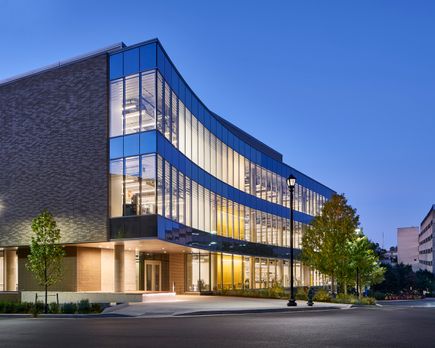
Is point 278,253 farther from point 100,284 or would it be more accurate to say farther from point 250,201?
point 100,284

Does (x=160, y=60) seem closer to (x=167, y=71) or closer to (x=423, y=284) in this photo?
(x=167, y=71)

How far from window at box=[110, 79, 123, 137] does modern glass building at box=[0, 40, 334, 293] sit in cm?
6

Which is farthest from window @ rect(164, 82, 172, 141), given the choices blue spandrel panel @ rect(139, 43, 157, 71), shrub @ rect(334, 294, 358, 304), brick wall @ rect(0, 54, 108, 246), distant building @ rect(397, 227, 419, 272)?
distant building @ rect(397, 227, 419, 272)

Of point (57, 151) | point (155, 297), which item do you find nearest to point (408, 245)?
point (155, 297)

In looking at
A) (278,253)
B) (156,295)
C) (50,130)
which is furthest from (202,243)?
(278,253)

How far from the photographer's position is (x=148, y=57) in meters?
34.9

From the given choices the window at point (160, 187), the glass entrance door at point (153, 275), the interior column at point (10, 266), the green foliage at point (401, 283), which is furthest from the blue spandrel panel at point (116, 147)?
the green foliage at point (401, 283)

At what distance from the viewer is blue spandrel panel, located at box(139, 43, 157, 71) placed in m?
34.7

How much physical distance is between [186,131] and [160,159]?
6.95 m

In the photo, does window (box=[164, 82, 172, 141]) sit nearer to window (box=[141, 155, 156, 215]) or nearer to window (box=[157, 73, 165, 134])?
window (box=[157, 73, 165, 134])

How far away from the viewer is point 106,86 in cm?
3631

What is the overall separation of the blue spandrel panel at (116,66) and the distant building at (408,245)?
157928 millimetres

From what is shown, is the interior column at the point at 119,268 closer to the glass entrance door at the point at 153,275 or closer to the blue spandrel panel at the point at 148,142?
the blue spandrel panel at the point at 148,142

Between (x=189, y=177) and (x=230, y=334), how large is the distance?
25102 mm
